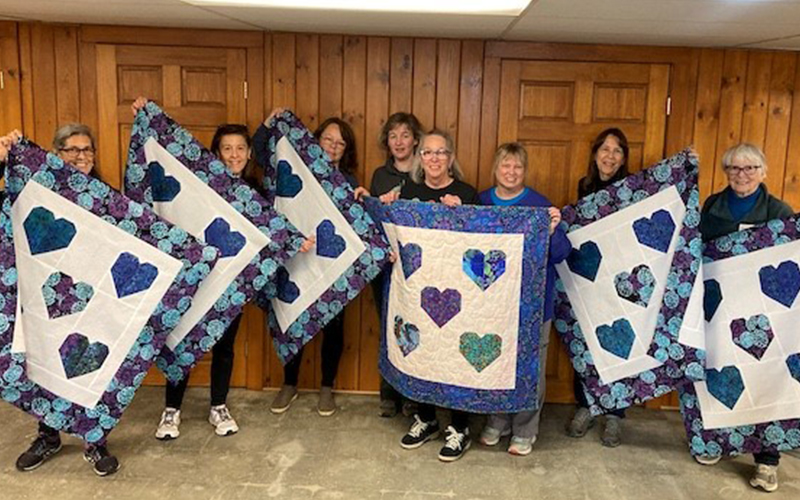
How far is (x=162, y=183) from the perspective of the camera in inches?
117

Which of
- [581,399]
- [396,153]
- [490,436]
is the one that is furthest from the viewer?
[581,399]

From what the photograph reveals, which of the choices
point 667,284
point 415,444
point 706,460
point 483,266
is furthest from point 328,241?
point 706,460

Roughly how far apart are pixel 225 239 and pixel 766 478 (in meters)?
2.19

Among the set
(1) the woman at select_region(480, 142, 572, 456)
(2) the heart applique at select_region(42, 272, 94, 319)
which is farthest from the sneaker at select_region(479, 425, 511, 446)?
(2) the heart applique at select_region(42, 272, 94, 319)

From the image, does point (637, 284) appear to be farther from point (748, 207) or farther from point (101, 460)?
point (101, 460)

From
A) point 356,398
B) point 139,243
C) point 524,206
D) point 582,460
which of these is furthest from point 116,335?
point 582,460

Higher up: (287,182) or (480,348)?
(287,182)

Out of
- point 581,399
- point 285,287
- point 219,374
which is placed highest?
point 285,287

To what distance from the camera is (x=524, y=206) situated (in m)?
2.87

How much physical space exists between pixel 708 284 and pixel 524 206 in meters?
0.75

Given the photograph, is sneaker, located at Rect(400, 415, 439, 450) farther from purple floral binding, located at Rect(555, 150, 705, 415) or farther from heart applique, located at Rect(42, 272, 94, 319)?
heart applique, located at Rect(42, 272, 94, 319)

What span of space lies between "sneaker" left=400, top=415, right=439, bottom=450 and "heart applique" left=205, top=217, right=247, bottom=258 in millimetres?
992

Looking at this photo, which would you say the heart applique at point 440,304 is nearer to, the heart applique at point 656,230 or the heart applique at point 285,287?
the heart applique at point 285,287

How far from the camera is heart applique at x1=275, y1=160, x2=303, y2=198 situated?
3.10 metres
